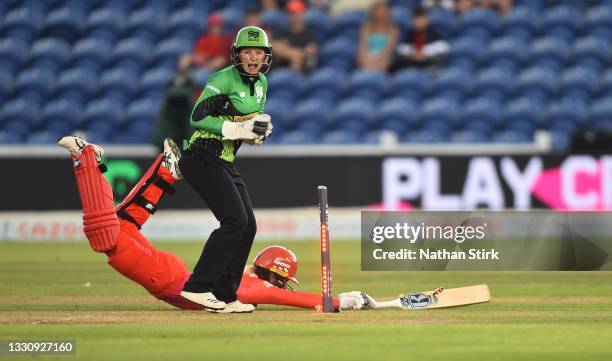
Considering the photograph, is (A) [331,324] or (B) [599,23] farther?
(B) [599,23]

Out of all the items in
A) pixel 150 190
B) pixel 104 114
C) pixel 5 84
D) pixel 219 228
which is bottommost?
pixel 219 228

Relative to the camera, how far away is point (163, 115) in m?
15.6

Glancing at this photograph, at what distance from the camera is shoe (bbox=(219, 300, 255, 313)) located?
822cm

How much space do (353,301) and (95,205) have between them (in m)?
1.78

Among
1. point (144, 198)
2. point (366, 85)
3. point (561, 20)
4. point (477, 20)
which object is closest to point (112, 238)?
point (144, 198)

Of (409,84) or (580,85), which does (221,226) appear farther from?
(580,85)

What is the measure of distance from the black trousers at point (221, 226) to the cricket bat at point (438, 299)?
95 centimetres

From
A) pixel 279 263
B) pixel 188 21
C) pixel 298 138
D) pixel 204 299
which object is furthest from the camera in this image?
pixel 188 21

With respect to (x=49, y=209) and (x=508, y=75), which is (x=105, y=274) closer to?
(x=49, y=209)

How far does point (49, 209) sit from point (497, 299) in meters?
7.85

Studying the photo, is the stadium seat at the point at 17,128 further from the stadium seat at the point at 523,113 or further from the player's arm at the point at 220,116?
the player's arm at the point at 220,116

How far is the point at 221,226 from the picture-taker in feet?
26.3

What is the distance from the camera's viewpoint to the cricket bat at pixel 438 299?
8.45 metres

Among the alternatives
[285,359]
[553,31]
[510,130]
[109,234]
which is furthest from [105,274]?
[553,31]
